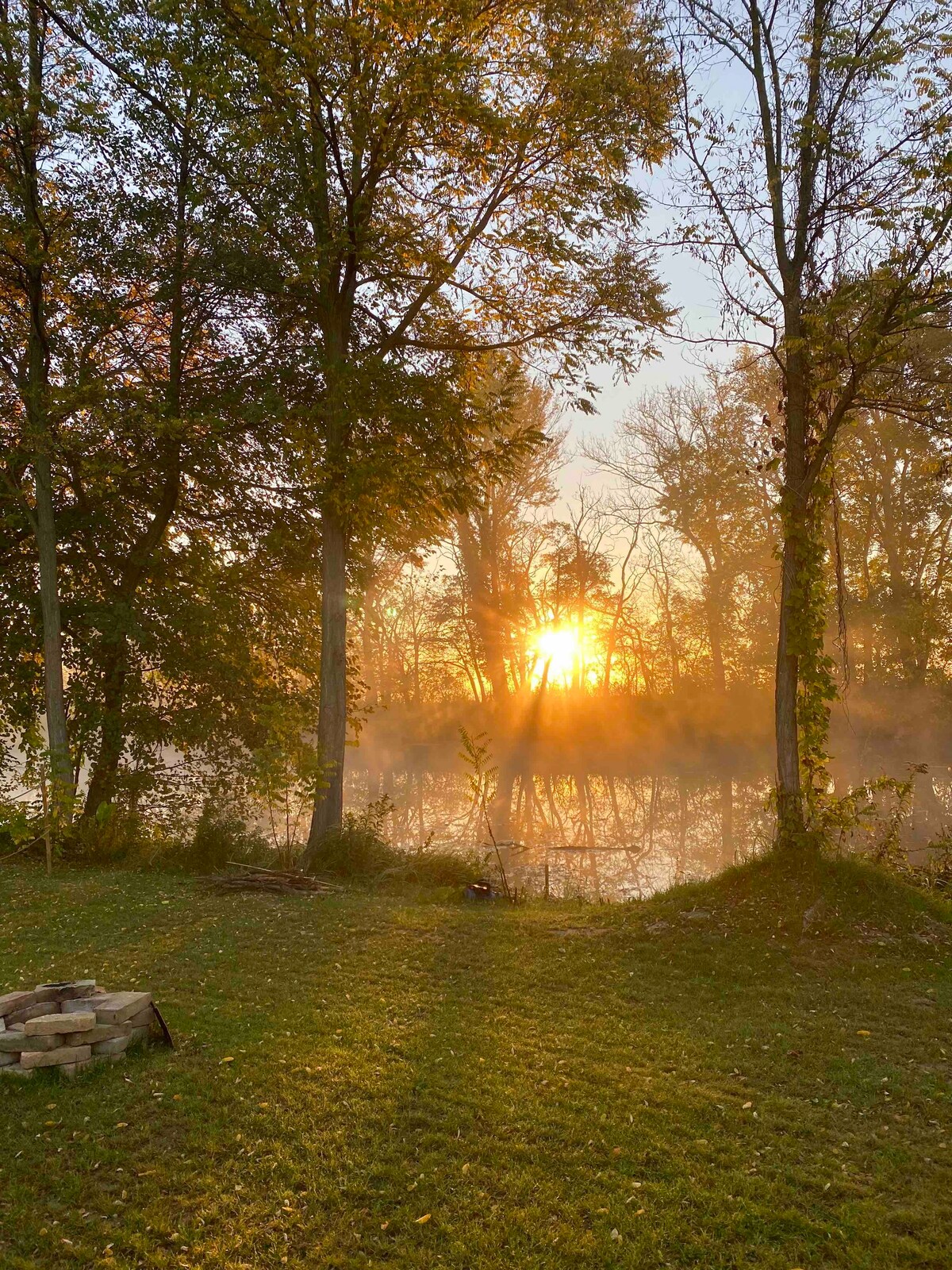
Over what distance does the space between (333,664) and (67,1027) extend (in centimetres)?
707

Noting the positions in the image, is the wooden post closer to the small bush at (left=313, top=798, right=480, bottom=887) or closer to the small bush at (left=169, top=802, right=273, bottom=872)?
the small bush at (left=169, top=802, right=273, bottom=872)

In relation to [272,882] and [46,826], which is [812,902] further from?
[46,826]

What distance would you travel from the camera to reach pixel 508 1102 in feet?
14.1

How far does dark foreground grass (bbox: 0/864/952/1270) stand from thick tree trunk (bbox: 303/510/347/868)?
3.51 metres

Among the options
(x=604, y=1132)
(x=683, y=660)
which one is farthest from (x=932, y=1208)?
(x=683, y=660)

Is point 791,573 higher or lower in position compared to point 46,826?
higher

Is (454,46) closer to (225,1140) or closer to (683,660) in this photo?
(225,1140)

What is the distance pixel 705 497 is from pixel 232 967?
1055 inches

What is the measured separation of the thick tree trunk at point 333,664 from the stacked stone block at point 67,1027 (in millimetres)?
6173

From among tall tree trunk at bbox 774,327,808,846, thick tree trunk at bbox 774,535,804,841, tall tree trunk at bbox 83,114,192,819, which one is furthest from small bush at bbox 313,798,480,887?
tall tree trunk at bbox 774,327,808,846

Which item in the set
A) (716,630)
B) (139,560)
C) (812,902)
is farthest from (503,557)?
(812,902)

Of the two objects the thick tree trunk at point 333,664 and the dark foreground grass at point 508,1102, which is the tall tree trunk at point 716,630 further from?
the dark foreground grass at point 508,1102

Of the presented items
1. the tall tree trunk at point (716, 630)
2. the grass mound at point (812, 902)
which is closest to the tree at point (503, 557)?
the tall tree trunk at point (716, 630)

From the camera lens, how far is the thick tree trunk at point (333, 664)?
11.1 metres
